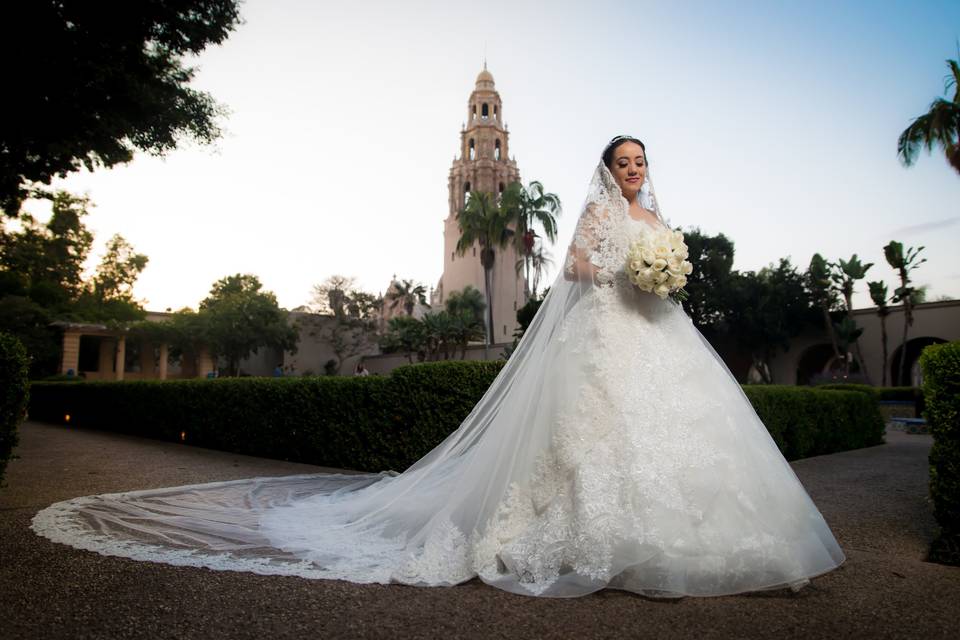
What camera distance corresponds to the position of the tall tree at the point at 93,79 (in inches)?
294

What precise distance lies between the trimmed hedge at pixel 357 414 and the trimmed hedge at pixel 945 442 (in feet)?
12.7

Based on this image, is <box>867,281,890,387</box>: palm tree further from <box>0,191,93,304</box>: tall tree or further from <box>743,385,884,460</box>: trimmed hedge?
<box>0,191,93,304</box>: tall tree

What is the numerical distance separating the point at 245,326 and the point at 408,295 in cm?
1620

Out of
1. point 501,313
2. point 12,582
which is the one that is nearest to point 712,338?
point 501,313

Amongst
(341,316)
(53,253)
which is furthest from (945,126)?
(53,253)

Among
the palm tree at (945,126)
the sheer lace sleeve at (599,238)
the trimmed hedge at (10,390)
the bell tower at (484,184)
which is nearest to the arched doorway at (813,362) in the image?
the palm tree at (945,126)

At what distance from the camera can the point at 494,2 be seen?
8.12 meters

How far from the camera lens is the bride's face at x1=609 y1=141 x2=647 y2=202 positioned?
392cm

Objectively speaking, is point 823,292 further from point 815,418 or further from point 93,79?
point 93,79

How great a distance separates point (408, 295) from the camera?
54438 millimetres

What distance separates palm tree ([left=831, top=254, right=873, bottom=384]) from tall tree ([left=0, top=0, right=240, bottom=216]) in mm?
31560

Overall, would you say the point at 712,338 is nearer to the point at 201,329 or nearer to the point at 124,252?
the point at 201,329

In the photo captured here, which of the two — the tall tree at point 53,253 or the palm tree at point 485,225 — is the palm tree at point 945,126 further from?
the tall tree at point 53,253

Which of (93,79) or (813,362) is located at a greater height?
(93,79)
